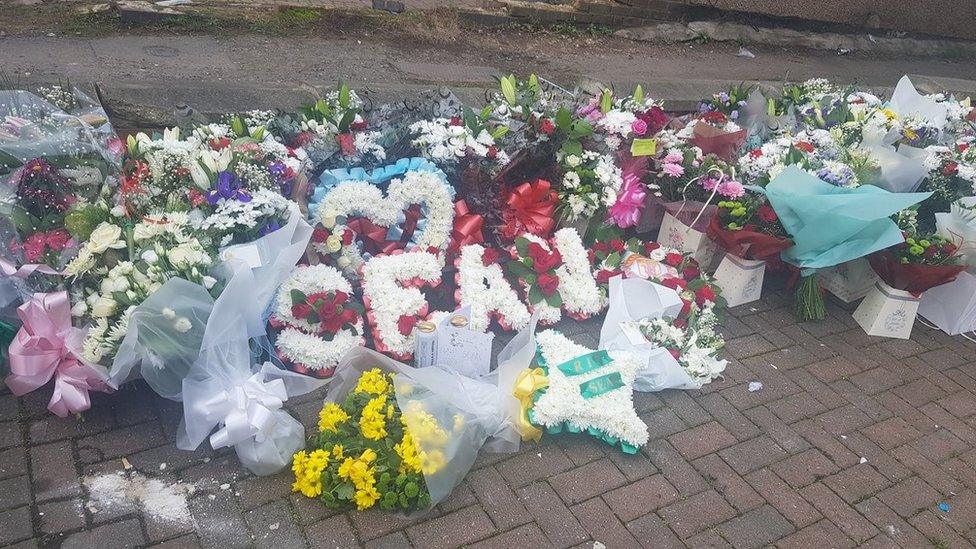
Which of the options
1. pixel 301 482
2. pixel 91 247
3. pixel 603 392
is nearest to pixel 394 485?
pixel 301 482

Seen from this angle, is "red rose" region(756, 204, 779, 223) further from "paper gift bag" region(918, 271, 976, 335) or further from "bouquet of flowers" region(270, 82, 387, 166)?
"bouquet of flowers" region(270, 82, 387, 166)

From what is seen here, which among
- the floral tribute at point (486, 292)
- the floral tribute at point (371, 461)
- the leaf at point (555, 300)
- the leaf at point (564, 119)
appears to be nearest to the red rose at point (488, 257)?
the floral tribute at point (486, 292)

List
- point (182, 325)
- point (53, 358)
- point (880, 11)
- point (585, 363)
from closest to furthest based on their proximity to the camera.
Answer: point (182, 325), point (53, 358), point (585, 363), point (880, 11)

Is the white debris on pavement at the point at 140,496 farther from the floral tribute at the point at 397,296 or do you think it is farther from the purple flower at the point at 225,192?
the purple flower at the point at 225,192

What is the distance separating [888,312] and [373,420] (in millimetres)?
3114

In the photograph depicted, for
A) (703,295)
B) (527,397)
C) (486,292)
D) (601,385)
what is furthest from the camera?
(703,295)

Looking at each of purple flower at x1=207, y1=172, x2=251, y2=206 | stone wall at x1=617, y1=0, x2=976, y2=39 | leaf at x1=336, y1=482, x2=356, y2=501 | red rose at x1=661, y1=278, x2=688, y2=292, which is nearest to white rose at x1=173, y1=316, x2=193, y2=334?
purple flower at x1=207, y1=172, x2=251, y2=206

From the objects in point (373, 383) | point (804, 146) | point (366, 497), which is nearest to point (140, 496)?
point (366, 497)

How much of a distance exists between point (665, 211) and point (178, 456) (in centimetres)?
310

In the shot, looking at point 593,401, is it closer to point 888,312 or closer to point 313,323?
point 313,323

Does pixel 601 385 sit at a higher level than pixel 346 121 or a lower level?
lower

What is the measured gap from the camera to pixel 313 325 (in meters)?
3.37

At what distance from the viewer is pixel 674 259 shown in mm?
4281

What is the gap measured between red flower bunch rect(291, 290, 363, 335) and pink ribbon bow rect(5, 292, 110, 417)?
0.83m
